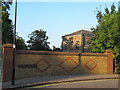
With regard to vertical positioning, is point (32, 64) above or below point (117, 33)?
below

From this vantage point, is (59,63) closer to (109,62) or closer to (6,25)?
(109,62)

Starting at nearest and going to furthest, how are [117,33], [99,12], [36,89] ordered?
[36,89] → [117,33] → [99,12]

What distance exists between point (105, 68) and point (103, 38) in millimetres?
3362

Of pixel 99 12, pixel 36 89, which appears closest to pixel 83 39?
pixel 99 12

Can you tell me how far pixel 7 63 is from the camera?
14.1 meters

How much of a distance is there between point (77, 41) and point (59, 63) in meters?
58.1

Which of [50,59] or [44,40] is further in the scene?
[44,40]

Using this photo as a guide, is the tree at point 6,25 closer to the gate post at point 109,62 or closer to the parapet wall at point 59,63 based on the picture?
the parapet wall at point 59,63

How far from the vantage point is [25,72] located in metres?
15.5

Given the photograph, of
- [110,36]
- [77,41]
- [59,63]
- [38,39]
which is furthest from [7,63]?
[77,41]

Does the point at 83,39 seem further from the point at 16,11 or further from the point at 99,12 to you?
the point at 16,11

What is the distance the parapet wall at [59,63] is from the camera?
1548cm

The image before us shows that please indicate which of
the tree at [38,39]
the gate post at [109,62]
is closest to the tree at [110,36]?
the gate post at [109,62]

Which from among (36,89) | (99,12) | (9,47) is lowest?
(36,89)
